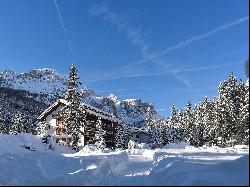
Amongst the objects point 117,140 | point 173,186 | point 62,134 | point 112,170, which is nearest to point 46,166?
point 112,170

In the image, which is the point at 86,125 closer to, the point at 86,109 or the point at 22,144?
the point at 86,109

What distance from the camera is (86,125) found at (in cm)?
7419

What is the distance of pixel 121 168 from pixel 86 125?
47189 mm

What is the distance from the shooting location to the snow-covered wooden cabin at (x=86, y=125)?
7650cm

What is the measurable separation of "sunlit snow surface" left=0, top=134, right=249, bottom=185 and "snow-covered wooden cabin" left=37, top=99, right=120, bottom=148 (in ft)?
57.8

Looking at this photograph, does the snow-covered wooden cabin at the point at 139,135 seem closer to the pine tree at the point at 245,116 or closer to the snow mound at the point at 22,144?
the pine tree at the point at 245,116

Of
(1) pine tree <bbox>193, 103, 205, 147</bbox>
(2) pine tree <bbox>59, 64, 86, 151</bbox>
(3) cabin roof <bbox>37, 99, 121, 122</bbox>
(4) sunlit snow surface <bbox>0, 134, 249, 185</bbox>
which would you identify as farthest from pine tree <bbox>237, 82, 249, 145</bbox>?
(1) pine tree <bbox>193, 103, 205, 147</bbox>

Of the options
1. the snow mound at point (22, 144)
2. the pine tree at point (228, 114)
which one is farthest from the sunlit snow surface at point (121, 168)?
the pine tree at point (228, 114)

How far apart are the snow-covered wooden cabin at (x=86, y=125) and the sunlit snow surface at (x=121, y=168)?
57.8ft

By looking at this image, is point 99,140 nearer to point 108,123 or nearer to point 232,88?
point 108,123

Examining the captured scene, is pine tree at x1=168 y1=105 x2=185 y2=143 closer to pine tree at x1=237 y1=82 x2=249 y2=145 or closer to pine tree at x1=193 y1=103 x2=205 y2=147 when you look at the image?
pine tree at x1=193 y1=103 x2=205 y2=147

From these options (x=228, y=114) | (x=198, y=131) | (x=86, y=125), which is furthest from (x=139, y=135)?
(x=228, y=114)

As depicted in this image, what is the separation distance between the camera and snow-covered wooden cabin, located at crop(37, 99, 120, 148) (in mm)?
76500

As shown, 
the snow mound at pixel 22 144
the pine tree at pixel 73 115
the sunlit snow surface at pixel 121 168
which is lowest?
the sunlit snow surface at pixel 121 168
